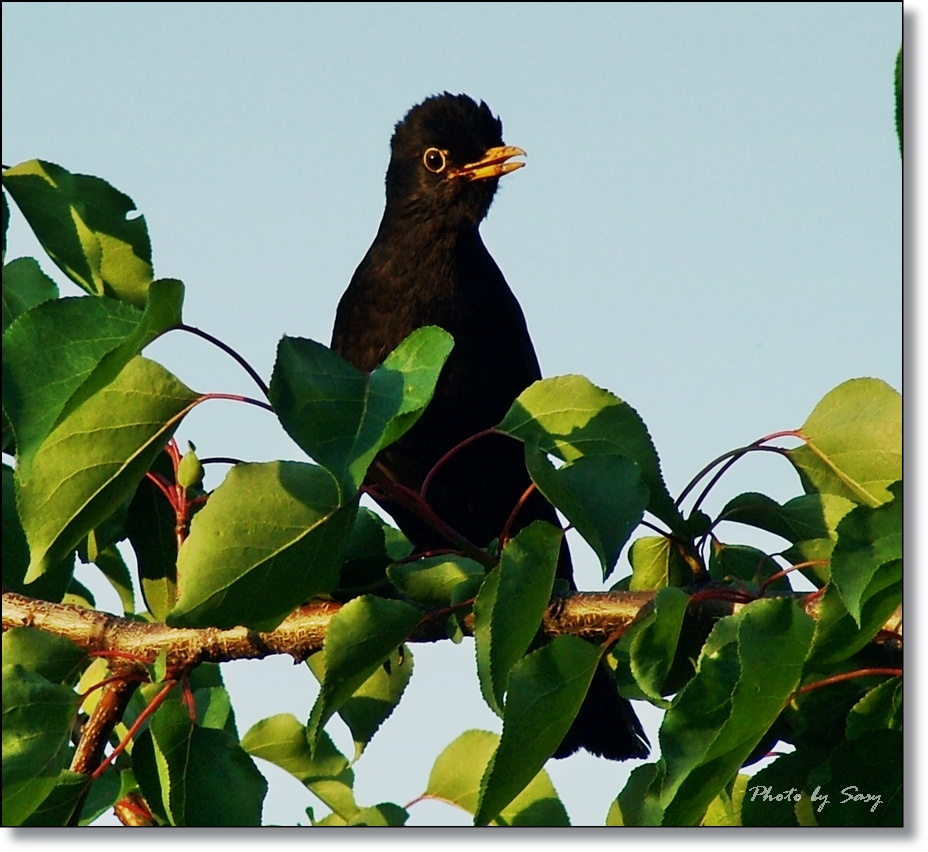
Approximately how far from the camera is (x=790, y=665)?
1.55 m

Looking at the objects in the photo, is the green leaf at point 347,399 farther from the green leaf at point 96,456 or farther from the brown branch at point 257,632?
the brown branch at point 257,632

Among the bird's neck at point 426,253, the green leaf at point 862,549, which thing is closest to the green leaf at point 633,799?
the green leaf at point 862,549

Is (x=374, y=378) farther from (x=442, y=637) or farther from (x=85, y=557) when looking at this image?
(x=85, y=557)

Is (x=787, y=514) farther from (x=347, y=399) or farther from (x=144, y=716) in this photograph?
(x=144, y=716)

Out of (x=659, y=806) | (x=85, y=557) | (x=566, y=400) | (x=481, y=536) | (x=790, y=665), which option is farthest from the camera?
(x=481, y=536)

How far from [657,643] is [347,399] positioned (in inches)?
21.9

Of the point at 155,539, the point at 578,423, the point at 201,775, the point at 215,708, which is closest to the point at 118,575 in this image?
the point at 155,539

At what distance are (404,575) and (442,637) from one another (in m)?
0.13

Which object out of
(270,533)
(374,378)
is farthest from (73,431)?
(374,378)

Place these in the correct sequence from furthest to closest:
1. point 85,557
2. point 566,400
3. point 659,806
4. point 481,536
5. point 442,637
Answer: point 481,536
point 85,557
point 442,637
point 566,400
point 659,806

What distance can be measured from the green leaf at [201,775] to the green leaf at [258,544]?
295mm

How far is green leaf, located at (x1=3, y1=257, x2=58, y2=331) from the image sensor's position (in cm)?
221

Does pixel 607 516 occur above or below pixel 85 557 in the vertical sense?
above

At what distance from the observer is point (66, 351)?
1.58 m
